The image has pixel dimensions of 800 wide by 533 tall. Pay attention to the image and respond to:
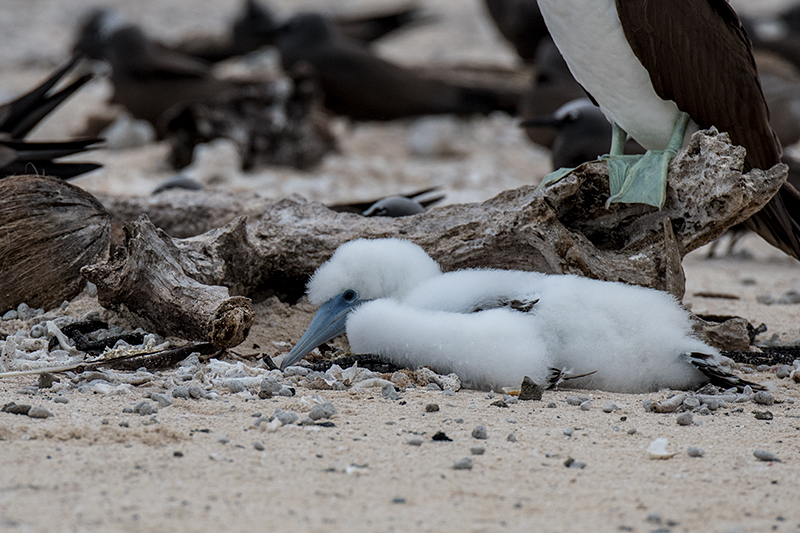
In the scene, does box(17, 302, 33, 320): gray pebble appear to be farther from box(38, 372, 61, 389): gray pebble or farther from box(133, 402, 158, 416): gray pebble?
box(133, 402, 158, 416): gray pebble

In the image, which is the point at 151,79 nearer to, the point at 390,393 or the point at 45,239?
the point at 45,239

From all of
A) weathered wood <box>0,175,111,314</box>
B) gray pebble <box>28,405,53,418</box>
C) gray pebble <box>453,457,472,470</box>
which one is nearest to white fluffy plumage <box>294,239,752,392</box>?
gray pebble <box>453,457,472,470</box>

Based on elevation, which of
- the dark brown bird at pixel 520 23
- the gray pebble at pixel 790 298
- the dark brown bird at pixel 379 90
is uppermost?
the dark brown bird at pixel 520 23

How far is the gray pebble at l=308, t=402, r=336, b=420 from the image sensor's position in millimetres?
2998

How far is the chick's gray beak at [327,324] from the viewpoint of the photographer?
12.4ft

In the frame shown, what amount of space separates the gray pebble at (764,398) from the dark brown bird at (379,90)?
10.2 metres

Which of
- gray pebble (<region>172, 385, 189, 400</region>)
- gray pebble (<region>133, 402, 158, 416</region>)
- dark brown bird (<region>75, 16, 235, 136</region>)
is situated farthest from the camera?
dark brown bird (<region>75, 16, 235, 136</region>)

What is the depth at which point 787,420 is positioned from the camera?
322 cm

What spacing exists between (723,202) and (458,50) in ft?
62.0

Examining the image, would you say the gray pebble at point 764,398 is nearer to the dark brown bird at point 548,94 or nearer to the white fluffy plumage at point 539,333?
the white fluffy plumage at point 539,333

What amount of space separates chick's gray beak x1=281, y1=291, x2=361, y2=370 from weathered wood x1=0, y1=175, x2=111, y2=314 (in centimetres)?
137

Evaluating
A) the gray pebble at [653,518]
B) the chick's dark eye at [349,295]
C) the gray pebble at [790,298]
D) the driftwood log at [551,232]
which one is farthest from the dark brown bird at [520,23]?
the gray pebble at [653,518]

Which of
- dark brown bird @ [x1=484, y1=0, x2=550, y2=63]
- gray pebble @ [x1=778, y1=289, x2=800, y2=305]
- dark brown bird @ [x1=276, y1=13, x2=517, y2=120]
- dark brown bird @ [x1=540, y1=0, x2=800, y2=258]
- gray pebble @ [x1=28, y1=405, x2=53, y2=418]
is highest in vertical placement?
dark brown bird @ [x1=540, y1=0, x2=800, y2=258]

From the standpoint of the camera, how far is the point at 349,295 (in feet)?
13.0
